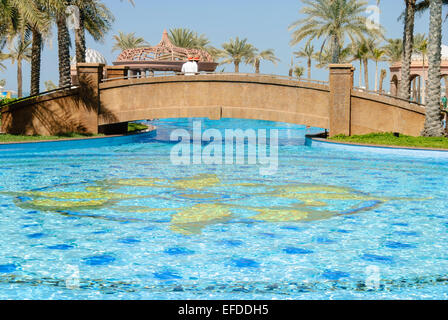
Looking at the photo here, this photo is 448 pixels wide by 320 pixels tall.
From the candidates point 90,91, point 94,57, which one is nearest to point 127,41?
point 94,57

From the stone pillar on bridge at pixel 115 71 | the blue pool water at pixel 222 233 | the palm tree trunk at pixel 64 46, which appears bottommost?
the blue pool water at pixel 222 233

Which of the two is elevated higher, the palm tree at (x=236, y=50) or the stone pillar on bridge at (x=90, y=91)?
the palm tree at (x=236, y=50)

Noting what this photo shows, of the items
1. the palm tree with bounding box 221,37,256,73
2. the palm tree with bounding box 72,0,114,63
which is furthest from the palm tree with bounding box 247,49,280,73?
the palm tree with bounding box 72,0,114,63

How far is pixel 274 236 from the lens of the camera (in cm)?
912

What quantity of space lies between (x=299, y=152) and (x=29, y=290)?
16703mm

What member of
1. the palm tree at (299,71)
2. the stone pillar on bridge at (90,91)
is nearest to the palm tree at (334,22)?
the stone pillar on bridge at (90,91)

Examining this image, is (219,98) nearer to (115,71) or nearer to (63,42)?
(115,71)

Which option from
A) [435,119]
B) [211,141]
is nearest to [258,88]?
[211,141]

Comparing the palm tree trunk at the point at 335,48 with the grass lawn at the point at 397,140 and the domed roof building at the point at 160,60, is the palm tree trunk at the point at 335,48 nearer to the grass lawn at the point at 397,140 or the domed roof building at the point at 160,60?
the domed roof building at the point at 160,60

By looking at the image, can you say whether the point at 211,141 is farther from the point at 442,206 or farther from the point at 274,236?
the point at 274,236

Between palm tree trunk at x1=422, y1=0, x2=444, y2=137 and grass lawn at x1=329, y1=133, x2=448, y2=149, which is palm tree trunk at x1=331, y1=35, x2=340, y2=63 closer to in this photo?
grass lawn at x1=329, y1=133, x2=448, y2=149

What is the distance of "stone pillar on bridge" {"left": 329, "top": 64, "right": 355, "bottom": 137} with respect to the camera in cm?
2478

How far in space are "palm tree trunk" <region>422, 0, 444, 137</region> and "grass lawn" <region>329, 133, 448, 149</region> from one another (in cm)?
67

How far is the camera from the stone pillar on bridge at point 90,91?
25.9m
